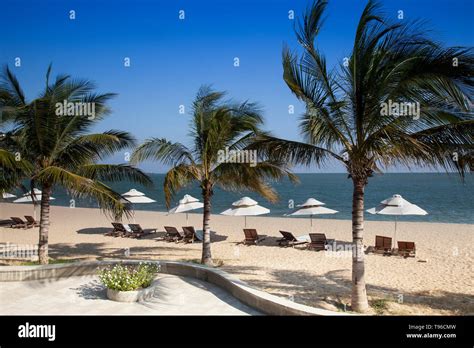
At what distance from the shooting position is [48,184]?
10.7m

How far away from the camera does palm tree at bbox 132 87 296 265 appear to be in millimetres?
11008

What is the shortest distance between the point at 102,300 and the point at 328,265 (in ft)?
26.3

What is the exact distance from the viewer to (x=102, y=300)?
713 centimetres

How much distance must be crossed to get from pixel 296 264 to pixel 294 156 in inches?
234

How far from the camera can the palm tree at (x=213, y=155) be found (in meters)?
11.0

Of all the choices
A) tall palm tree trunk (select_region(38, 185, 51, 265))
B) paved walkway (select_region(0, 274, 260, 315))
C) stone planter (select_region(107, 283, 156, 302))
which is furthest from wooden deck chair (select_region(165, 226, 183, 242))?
stone planter (select_region(107, 283, 156, 302))

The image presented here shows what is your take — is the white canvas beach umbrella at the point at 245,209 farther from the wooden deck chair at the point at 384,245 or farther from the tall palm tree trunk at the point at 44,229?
the tall palm tree trunk at the point at 44,229

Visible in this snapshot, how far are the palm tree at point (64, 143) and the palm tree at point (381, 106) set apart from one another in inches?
205

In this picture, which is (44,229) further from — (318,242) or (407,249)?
(407,249)

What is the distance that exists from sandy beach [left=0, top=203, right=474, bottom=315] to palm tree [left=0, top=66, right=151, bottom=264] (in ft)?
13.9

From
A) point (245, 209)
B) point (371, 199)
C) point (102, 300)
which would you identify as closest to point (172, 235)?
point (245, 209)
